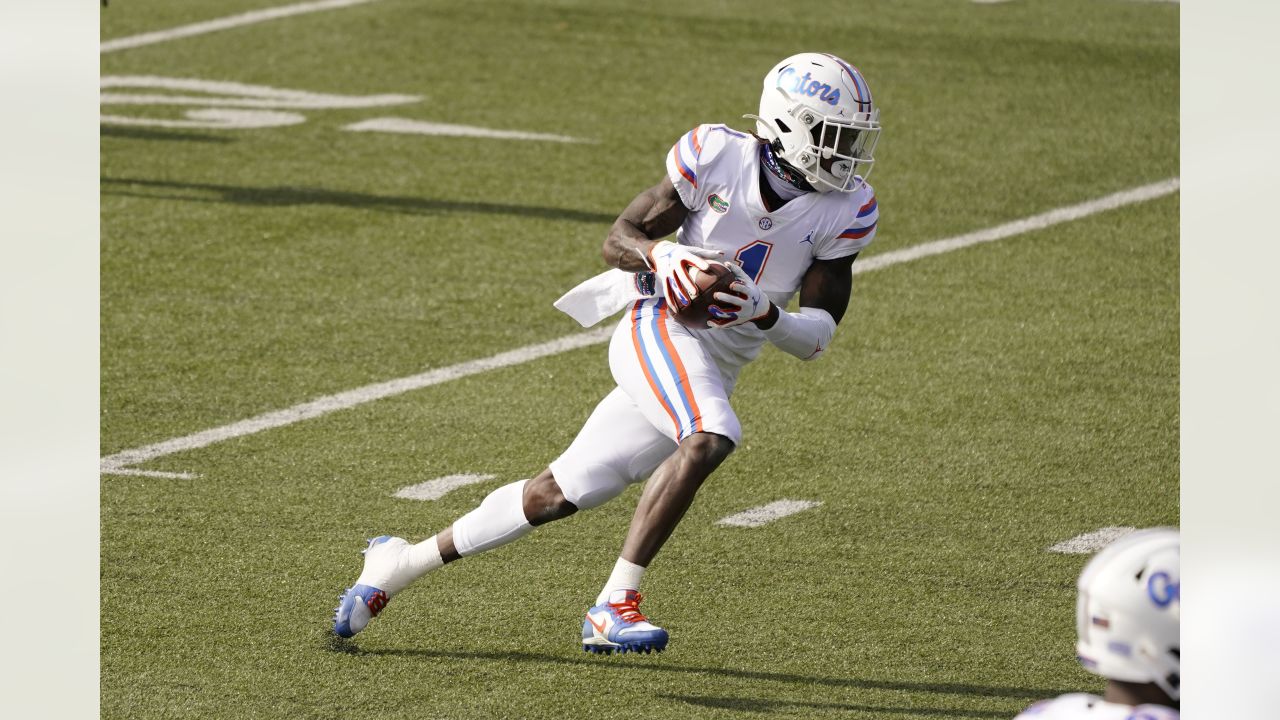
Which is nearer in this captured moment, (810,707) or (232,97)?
(810,707)

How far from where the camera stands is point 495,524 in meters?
4.33

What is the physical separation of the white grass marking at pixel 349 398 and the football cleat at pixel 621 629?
93.3 inches

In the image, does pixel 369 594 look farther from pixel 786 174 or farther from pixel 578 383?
pixel 578 383

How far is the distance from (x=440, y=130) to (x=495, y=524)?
7.13 meters

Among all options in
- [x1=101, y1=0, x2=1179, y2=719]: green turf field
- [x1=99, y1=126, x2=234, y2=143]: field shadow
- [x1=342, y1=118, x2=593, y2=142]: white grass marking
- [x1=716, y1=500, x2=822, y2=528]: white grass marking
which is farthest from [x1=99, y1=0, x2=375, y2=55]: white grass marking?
[x1=716, y1=500, x2=822, y2=528]: white grass marking

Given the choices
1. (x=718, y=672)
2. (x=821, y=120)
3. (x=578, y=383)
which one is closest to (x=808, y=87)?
(x=821, y=120)

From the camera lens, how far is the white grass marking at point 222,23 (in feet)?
44.3

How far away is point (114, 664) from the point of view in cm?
427

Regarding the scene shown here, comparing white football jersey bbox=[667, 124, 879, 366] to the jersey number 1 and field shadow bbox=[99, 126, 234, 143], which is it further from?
field shadow bbox=[99, 126, 234, 143]

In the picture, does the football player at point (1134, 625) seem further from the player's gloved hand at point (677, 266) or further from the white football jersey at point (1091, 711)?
the player's gloved hand at point (677, 266)

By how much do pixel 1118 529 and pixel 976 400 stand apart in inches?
56.1
